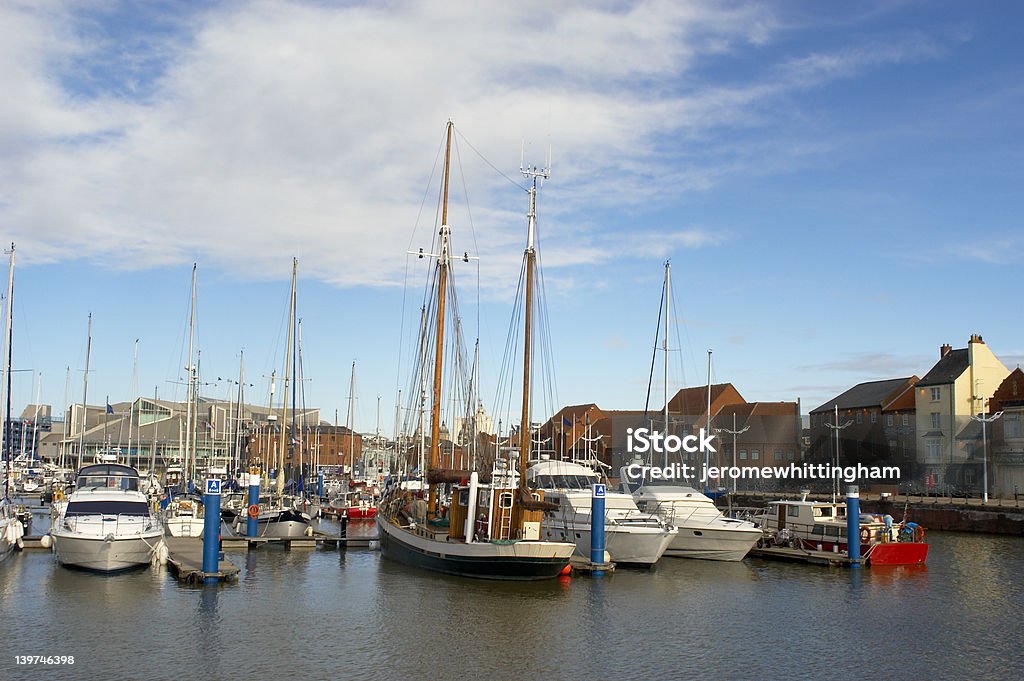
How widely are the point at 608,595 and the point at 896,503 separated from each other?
45097 mm

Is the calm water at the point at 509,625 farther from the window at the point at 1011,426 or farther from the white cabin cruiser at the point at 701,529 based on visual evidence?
the window at the point at 1011,426

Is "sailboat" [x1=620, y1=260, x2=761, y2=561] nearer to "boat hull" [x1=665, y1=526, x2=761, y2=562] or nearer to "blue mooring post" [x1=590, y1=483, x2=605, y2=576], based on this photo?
"boat hull" [x1=665, y1=526, x2=761, y2=562]

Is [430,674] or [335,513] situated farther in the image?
[335,513]

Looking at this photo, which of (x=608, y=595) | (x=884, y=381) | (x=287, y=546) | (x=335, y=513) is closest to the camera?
(x=608, y=595)

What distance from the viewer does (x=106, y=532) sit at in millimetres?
34469

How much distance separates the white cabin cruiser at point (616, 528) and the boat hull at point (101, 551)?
17127mm

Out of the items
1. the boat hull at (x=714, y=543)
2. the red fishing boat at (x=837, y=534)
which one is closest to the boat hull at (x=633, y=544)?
the boat hull at (x=714, y=543)

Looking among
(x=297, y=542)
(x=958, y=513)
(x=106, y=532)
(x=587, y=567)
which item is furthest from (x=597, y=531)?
(x=958, y=513)

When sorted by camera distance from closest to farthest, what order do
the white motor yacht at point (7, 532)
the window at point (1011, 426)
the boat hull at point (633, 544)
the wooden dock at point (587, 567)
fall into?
the wooden dock at point (587, 567) < the white motor yacht at point (7, 532) < the boat hull at point (633, 544) < the window at point (1011, 426)

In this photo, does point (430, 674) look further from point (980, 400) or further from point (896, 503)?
point (980, 400)

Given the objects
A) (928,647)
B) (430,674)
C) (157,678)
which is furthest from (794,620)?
(157,678)

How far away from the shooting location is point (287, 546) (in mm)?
46281

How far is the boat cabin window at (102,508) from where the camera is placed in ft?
119

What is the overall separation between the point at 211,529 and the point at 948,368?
7509 cm
